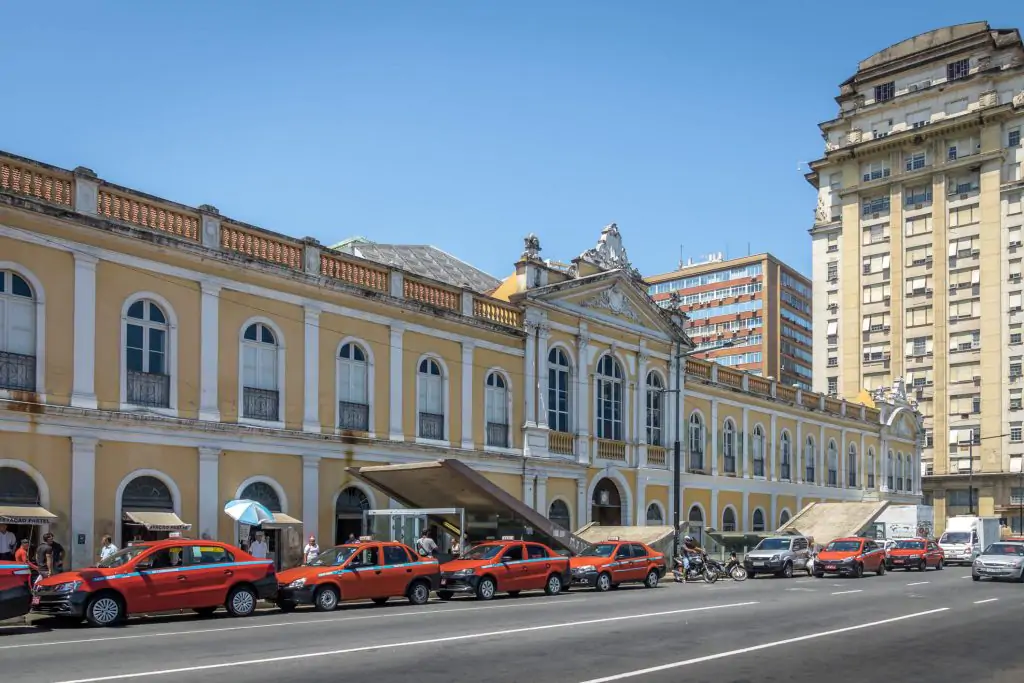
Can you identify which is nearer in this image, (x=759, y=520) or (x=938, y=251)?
(x=759, y=520)

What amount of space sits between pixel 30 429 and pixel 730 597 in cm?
1572

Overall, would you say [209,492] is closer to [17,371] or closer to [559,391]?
[17,371]

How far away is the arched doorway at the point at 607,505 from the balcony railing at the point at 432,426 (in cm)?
864

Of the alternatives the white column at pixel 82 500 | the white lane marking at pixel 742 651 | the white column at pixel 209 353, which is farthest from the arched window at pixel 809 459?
the white column at pixel 82 500

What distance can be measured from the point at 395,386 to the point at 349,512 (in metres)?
3.77

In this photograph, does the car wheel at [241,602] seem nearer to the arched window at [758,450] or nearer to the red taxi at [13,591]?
the red taxi at [13,591]

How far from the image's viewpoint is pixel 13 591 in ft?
58.2

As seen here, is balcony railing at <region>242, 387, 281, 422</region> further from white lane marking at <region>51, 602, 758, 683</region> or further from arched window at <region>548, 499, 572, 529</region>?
arched window at <region>548, 499, 572, 529</region>

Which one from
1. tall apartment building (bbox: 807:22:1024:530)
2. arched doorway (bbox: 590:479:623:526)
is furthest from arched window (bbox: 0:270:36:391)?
tall apartment building (bbox: 807:22:1024:530)

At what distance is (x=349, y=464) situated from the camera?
30266mm

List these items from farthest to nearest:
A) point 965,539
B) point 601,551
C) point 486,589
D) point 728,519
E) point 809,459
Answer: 1. point 809,459
2. point 965,539
3. point 728,519
4. point 601,551
5. point 486,589

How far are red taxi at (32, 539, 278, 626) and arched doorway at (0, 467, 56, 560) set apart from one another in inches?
139

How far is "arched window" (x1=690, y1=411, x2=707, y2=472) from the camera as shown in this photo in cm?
4653

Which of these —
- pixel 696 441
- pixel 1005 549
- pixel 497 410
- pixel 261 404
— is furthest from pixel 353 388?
pixel 696 441
